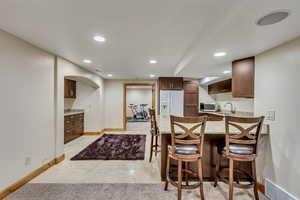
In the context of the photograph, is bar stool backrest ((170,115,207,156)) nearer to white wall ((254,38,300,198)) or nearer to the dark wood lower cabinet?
white wall ((254,38,300,198))

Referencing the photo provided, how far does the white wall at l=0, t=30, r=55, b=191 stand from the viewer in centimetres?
206

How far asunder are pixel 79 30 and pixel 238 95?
9.76 ft

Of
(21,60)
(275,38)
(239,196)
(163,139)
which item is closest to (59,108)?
(21,60)

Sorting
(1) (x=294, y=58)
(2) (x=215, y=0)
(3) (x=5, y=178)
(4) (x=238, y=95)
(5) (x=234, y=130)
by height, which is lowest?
(3) (x=5, y=178)

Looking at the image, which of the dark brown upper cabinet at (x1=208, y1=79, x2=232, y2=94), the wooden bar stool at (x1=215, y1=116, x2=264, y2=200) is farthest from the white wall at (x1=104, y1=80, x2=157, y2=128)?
the wooden bar stool at (x1=215, y1=116, x2=264, y2=200)

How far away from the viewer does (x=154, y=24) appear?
1.77m

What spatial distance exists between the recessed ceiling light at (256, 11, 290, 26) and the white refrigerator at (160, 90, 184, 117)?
445 cm

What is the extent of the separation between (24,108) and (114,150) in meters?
2.33

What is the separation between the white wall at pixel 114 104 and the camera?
6539 mm

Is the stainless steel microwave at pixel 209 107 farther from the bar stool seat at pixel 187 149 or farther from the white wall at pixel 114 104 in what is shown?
the bar stool seat at pixel 187 149

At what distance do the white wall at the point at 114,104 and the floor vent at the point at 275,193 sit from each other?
536 centimetres

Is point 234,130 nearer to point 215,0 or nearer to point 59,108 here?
point 215,0

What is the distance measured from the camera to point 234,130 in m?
2.29

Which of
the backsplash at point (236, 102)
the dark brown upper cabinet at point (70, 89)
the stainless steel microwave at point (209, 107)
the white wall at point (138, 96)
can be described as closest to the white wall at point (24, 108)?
the dark brown upper cabinet at point (70, 89)
